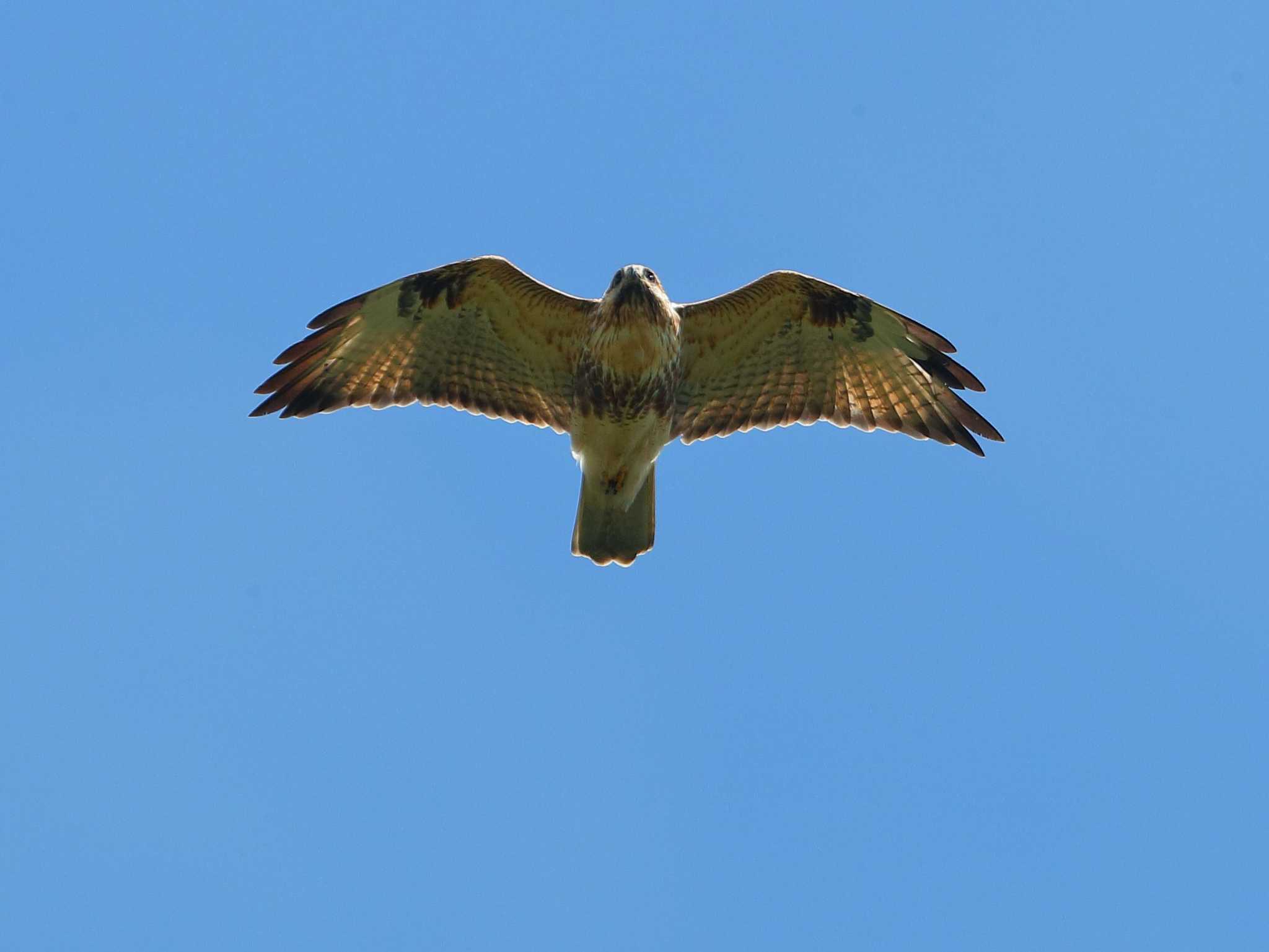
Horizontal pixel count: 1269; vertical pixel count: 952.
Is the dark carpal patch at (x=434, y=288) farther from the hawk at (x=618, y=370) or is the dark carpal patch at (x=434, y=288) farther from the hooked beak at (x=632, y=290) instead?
the hooked beak at (x=632, y=290)

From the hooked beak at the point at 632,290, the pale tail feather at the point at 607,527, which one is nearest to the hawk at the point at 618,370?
the pale tail feather at the point at 607,527

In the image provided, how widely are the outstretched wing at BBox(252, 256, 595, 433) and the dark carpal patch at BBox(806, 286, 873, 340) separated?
180 centimetres

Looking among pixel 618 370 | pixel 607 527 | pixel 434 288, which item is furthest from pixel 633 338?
pixel 434 288

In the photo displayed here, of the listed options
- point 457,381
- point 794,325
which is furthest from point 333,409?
point 794,325

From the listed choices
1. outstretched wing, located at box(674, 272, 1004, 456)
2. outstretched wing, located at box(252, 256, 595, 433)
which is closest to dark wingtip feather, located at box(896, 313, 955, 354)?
outstretched wing, located at box(674, 272, 1004, 456)

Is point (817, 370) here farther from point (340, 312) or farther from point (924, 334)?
point (340, 312)

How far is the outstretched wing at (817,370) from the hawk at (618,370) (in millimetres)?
11

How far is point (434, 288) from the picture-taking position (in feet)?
36.2

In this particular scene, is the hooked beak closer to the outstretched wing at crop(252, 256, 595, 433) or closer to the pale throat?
the pale throat

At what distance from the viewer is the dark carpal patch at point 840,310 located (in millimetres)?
10992

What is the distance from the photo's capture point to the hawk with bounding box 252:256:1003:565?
10.9 metres

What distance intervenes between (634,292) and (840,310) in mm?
1815

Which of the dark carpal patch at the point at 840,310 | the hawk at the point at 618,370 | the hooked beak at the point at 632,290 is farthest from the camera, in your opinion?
the dark carpal patch at the point at 840,310

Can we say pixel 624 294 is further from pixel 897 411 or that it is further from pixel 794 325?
pixel 897 411
